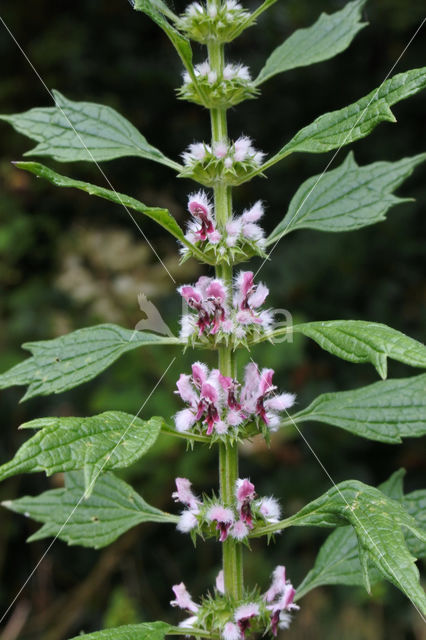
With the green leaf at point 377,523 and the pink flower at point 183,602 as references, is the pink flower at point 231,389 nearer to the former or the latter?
the green leaf at point 377,523

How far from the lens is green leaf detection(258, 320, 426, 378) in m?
0.93

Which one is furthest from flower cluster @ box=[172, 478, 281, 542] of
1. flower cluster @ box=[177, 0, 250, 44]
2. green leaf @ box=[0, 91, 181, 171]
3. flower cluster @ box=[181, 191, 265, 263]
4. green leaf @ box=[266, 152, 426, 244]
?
flower cluster @ box=[177, 0, 250, 44]

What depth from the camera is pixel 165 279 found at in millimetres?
4066

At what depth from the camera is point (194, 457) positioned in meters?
3.22

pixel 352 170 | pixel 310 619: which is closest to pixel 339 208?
pixel 352 170

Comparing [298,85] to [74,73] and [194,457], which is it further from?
[194,457]

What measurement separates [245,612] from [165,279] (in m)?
2.98

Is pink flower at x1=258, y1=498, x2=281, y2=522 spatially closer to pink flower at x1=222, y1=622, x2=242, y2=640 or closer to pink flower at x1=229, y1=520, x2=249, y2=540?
pink flower at x1=229, y1=520, x2=249, y2=540

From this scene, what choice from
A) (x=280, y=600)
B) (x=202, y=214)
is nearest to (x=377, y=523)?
(x=280, y=600)

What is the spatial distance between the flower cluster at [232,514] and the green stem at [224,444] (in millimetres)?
23

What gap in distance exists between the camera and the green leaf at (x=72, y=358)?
1227 mm

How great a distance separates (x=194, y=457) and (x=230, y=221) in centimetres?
213

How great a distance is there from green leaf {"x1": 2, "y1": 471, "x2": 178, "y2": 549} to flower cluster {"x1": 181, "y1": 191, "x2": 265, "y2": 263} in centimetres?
55

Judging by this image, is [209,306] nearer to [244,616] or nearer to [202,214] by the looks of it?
[202,214]
